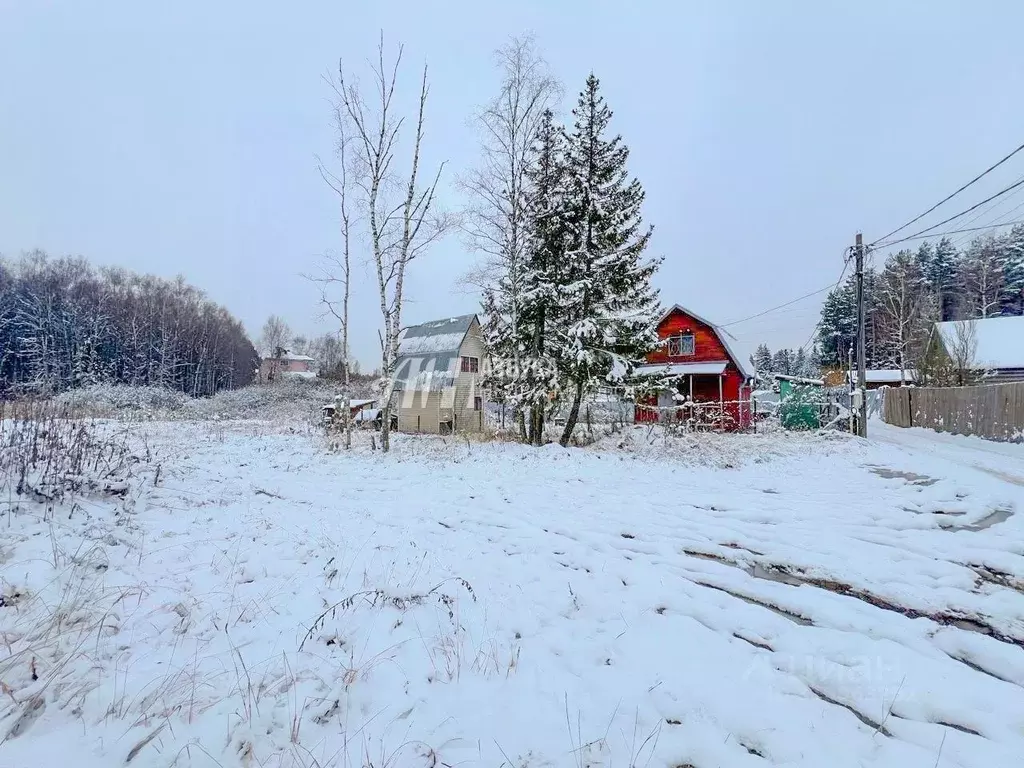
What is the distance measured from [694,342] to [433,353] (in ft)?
45.0

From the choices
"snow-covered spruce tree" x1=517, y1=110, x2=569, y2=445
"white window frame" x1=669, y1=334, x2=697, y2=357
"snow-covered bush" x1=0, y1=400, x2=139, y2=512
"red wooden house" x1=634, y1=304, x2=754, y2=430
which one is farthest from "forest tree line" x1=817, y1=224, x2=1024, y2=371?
"snow-covered bush" x1=0, y1=400, x2=139, y2=512

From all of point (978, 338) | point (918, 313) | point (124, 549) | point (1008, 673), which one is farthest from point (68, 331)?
point (918, 313)

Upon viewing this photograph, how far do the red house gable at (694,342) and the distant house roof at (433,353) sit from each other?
33.7ft

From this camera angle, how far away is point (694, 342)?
68.8 feet

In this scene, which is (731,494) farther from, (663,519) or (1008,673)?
(1008,673)

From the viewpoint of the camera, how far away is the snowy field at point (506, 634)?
5.82ft

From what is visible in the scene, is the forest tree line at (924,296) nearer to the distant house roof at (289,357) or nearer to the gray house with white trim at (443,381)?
the gray house with white trim at (443,381)

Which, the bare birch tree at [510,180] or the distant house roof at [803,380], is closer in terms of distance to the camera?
the bare birch tree at [510,180]

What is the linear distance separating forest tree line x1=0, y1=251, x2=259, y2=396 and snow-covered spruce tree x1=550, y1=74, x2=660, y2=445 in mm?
34257

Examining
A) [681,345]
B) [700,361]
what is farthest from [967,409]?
[681,345]

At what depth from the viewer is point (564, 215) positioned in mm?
12062

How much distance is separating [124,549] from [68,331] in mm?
47992

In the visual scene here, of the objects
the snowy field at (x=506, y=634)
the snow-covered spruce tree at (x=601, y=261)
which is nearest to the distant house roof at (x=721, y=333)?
the snow-covered spruce tree at (x=601, y=261)

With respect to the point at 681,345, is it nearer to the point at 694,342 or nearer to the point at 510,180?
the point at 694,342
